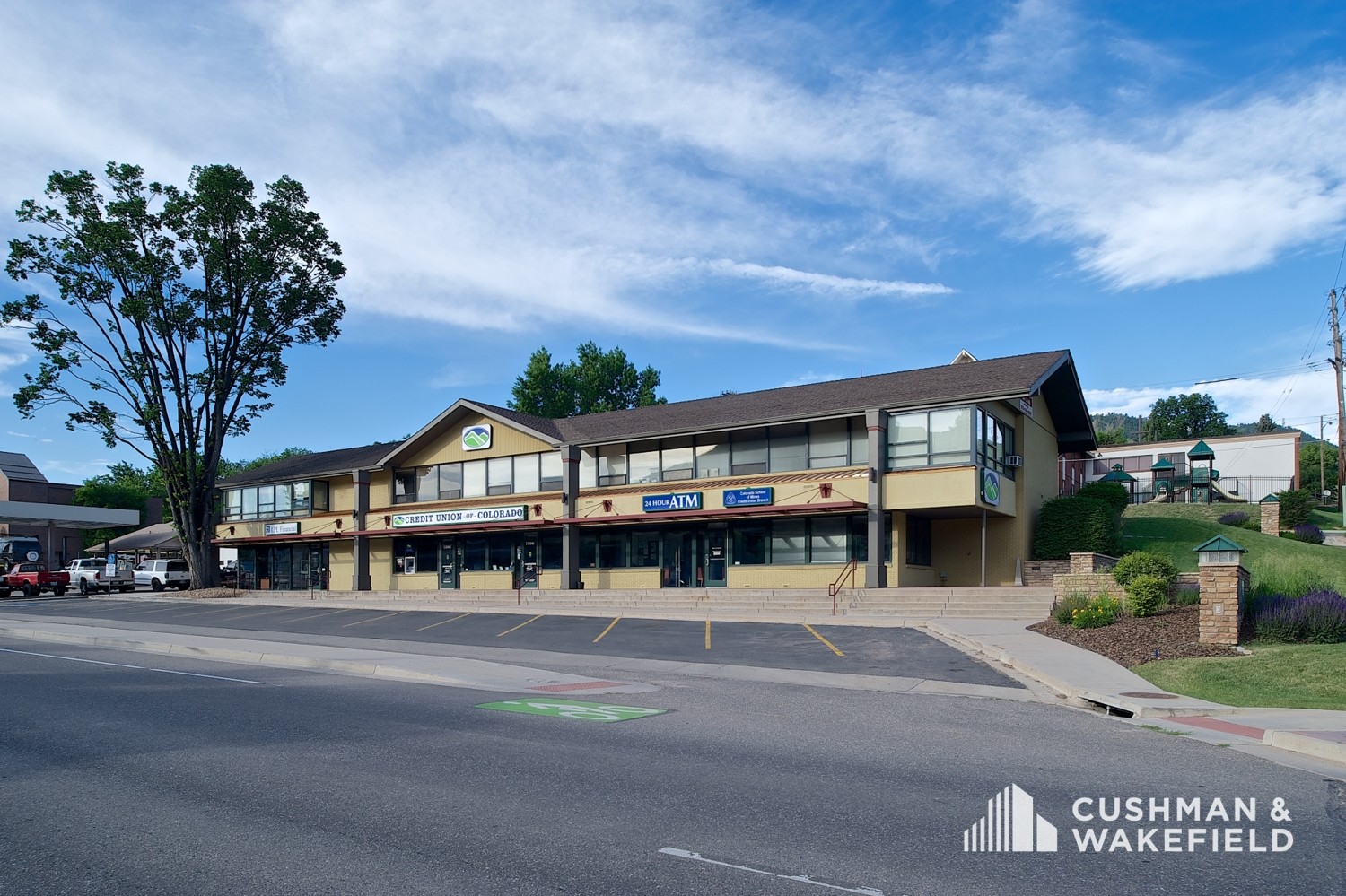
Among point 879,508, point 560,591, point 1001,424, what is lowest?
point 560,591

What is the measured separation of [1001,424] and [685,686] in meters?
21.0

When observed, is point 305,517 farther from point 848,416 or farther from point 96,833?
point 96,833

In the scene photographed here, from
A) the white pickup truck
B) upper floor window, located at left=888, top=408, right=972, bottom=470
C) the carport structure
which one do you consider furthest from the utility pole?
the carport structure

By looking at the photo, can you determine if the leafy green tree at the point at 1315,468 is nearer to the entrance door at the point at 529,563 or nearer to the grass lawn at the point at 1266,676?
the entrance door at the point at 529,563

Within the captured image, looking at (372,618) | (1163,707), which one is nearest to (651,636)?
(372,618)

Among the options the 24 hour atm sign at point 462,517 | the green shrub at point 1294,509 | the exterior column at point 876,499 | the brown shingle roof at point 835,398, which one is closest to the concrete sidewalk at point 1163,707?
the exterior column at point 876,499

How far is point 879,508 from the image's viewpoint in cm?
3158

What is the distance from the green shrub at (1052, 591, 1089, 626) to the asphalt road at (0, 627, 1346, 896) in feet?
30.4

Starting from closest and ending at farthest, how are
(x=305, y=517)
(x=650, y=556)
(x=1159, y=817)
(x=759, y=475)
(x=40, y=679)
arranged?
(x=1159, y=817) → (x=40, y=679) → (x=759, y=475) → (x=650, y=556) → (x=305, y=517)

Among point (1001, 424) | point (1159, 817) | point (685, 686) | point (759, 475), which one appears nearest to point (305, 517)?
point (759, 475)

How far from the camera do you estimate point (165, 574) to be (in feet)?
187

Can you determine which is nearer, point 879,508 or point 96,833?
point 96,833

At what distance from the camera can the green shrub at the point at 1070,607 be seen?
71.2ft

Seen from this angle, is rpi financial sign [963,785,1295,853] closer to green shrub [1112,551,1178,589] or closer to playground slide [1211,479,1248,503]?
green shrub [1112,551,1178,589]
